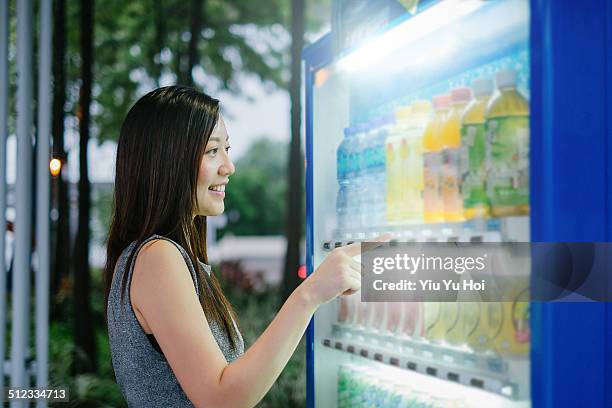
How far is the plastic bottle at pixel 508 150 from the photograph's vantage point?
5.19 ft

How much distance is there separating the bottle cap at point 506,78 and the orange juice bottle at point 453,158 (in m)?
0.21

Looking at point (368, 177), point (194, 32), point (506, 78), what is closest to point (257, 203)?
point (194, 32)

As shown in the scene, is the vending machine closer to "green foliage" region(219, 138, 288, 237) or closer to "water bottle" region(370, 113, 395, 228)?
"water bottle" region(370, 113, 395, 228)

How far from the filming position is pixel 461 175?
1.84 meters

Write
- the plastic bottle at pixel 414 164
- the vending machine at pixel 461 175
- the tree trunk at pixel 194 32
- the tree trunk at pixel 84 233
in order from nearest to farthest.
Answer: the vending machine at pixel 461 175 → the plastic bottle at pixel 414 164 → the tree trunk at pixel 84 233 → the tree trunk at pixel 194 32

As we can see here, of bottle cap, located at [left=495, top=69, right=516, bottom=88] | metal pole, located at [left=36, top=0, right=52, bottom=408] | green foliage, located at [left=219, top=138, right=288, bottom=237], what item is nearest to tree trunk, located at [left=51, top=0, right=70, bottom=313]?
metal pole, located at [left=36, top=0, right=52, bottom=408]

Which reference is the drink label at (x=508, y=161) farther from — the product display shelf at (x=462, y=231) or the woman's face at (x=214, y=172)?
the woman's face at (x=214, y=172)

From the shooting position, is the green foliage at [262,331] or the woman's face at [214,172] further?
the green foliage at [262,331]

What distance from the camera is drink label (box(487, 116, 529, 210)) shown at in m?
1.58

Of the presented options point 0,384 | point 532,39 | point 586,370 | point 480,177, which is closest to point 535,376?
point 586,370

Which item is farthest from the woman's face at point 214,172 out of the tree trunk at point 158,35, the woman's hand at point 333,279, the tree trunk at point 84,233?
the tree trunk at point 158,35

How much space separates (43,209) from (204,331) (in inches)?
89.3

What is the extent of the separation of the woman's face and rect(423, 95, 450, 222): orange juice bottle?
1.87 ft

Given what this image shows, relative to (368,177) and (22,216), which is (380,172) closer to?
(368,177)
